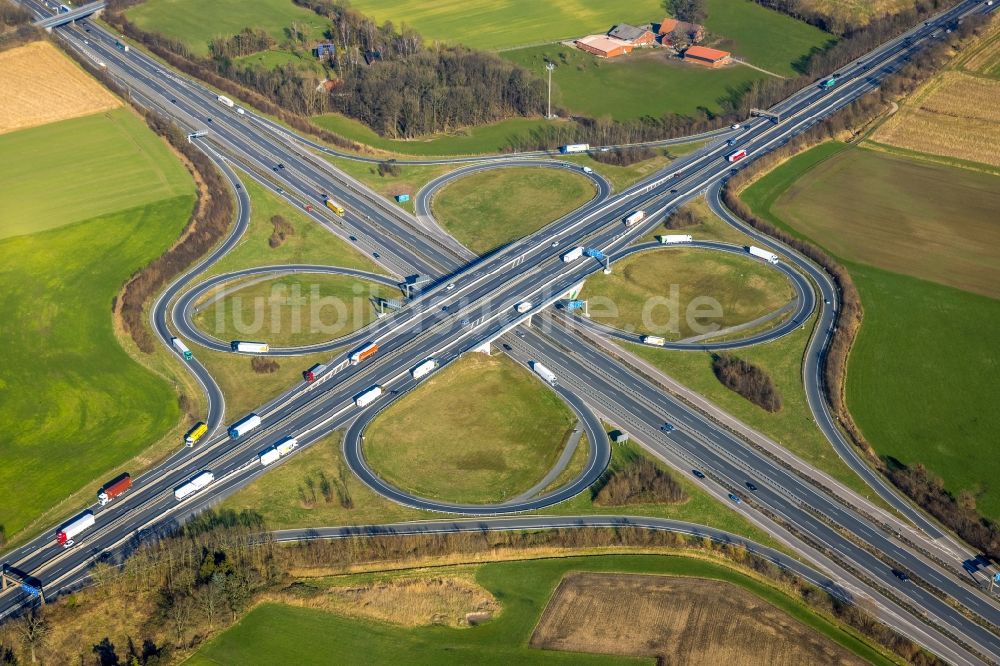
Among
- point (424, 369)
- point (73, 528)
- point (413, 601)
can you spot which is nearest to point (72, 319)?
point (73, 528)

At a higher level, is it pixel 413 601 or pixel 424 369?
pixel 424 369

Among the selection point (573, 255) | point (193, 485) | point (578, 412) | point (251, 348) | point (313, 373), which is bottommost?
point (578, 412)

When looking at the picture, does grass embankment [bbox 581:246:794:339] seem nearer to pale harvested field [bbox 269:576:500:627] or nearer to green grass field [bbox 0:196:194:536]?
pale harvested field [bbox 269:576:500:627]

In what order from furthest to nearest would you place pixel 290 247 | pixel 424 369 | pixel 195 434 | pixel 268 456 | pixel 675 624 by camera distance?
pixel 290 247 → pixel 424 369 → pixel 195 434 → pixel 268 456 → pixel 675 624

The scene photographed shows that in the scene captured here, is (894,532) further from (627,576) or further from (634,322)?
(634,322)

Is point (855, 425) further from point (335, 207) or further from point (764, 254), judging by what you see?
point (335, 207)

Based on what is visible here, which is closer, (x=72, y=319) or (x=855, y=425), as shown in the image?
(x=855, y=425)

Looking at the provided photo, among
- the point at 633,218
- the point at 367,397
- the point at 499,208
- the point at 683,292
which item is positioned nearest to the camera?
the point at 367,397

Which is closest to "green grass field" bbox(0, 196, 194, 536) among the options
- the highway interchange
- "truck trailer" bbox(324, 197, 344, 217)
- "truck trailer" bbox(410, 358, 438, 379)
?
the highway interchange
